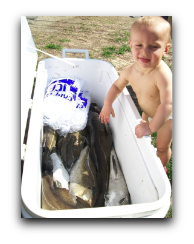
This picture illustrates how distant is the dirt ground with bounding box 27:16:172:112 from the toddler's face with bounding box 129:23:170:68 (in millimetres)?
2228

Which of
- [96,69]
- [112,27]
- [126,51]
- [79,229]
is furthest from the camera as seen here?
[112,27]

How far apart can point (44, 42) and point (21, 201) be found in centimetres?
361

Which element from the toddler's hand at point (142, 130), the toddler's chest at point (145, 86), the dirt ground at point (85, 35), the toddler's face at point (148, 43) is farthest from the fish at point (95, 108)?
the dirt ground at point (85, 35)

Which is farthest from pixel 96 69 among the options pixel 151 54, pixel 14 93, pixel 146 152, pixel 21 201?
pixel 21 201

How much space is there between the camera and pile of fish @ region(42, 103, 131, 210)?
1.46 meters

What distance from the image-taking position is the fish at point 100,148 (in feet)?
5.38

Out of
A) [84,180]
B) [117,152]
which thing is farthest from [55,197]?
[117,152]

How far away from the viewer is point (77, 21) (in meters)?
5.28

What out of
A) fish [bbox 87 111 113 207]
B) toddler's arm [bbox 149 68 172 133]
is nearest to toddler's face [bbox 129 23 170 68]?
toddler's arm [bbox 149 68 172 133]

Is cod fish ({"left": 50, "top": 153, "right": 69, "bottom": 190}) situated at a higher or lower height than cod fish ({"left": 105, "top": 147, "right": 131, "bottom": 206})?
higher

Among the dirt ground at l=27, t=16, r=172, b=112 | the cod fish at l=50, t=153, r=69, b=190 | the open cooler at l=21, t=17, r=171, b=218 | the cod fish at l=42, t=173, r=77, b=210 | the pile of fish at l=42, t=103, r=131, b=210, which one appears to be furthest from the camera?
the dirt ground at l=27, t=16, r=172, b=112

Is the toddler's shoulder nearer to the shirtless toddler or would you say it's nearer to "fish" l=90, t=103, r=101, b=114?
the shirtless toddler

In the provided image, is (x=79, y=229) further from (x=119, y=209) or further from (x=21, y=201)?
(x=21, y=201)

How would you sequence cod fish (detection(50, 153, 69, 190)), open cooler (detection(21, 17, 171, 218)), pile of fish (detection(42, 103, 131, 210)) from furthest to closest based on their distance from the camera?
cod fish (detection(50, 153, 69, 190)) < pile of fish (detection(42, 103, 131, 210)) < open cooler (detection(21, 17, 171, 218))
